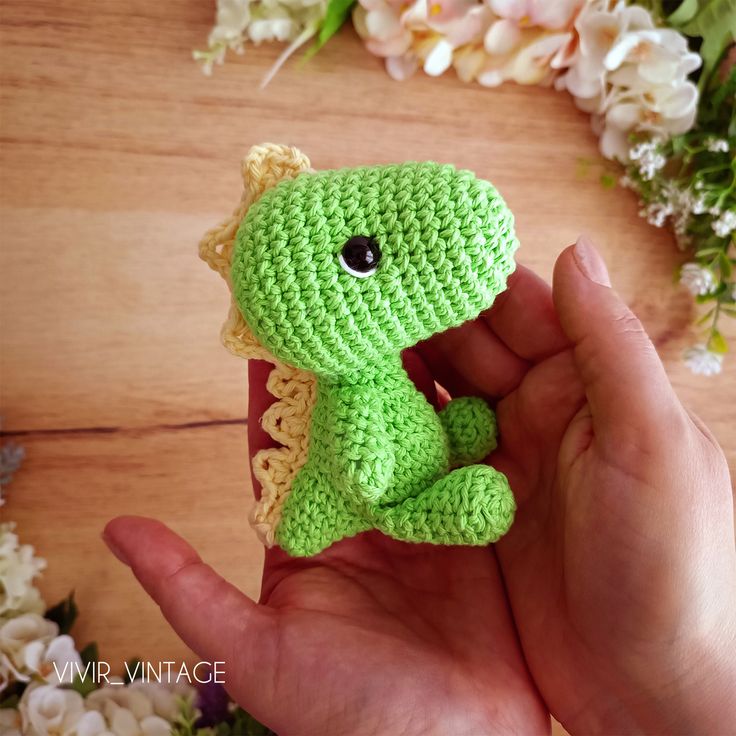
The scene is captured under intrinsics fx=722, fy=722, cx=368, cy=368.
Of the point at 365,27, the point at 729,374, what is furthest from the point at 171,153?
the point at 729,374

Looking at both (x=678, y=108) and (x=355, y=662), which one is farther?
(x=678, y=108)

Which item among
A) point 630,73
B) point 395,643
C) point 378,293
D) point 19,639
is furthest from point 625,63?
point 19,639

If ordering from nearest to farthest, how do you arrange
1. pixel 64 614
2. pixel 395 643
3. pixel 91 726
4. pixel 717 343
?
pixel 395 643 → pixel 91 726 → pixel 64 614 → pixel 717 343

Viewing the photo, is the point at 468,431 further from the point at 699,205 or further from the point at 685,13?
the point at 685,13

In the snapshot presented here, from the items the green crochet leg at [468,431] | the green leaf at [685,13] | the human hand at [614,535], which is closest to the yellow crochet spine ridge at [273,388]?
the green crochet leg at [468,431]

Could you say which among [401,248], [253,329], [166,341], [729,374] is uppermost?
[401,248]

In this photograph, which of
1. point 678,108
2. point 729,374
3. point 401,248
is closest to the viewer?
point 401,248

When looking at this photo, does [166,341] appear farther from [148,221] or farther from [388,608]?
[388,608]
